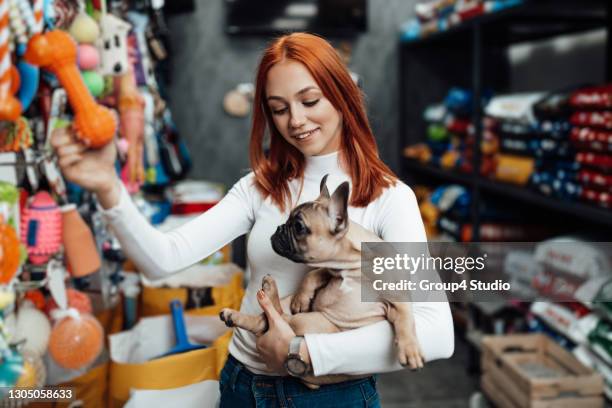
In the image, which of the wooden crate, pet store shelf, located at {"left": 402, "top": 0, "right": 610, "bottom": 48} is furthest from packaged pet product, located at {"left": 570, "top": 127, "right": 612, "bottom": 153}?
the wooden crate

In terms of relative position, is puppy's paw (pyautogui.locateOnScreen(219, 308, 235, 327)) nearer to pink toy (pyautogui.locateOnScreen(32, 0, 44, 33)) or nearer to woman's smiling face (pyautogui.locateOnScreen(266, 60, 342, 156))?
woman's smiling face (pyautogui.locateOnScreen(266, 60, 342, 156))

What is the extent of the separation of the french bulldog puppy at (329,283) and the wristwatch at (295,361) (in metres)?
0.02

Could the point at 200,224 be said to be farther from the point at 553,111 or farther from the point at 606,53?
the point at 606,53

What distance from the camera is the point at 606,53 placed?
10.7 ft

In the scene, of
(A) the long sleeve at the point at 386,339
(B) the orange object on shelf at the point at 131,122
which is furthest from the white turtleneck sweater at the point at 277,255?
(B) the orange object on shelf at the point at 131,122

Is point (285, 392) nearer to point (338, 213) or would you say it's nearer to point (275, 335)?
point (275, 335)

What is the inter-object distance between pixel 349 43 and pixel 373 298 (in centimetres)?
420

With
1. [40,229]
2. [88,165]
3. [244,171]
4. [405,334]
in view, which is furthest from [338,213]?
[40,229]

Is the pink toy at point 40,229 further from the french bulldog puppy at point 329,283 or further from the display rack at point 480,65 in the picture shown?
the display rack at point 480,65

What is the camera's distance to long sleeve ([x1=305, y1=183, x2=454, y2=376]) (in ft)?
2.79

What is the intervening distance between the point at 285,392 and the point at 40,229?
761 mm

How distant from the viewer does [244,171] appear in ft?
4.30

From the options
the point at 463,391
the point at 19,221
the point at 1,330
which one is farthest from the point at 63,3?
the point at 463,391

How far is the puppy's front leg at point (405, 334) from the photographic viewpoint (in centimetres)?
79
